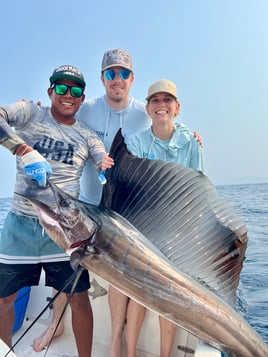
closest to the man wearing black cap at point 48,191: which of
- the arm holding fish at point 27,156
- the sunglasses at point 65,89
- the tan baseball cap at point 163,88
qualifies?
the sunglasses at point 65,89

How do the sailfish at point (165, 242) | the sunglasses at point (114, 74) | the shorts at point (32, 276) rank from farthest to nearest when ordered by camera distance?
1. the sunglasses at point (114, 74)
2. the shorts at point (32, 276)
3. the sailfish at point (165, 242)

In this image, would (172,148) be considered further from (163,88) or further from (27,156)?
(27,156)

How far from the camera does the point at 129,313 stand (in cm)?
218

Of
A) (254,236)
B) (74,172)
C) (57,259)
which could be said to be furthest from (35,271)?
(254,236)

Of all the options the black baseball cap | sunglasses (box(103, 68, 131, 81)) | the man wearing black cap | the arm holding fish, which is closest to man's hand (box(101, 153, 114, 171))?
the man wearing black cap

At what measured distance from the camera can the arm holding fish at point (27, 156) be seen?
5.18ft

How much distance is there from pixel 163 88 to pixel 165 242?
1005 millimetres

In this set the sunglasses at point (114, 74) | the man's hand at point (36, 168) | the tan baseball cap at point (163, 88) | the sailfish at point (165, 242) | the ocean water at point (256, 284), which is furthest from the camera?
the ocean water at point (256, 284)

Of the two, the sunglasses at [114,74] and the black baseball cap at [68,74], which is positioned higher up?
the sunglasses at [114,74]

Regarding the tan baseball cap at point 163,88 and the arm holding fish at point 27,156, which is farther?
the tan baseball cap at point 163,88

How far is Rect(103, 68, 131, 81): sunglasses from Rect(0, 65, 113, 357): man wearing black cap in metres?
0.44

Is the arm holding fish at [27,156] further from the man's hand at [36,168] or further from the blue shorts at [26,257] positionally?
the blue shorts at [26,257]

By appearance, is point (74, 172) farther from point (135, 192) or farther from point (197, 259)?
point (197, 259)

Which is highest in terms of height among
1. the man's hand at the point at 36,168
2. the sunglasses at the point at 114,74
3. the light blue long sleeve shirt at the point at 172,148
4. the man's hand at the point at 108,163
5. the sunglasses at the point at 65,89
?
the sunglasses at the point at 114,74
